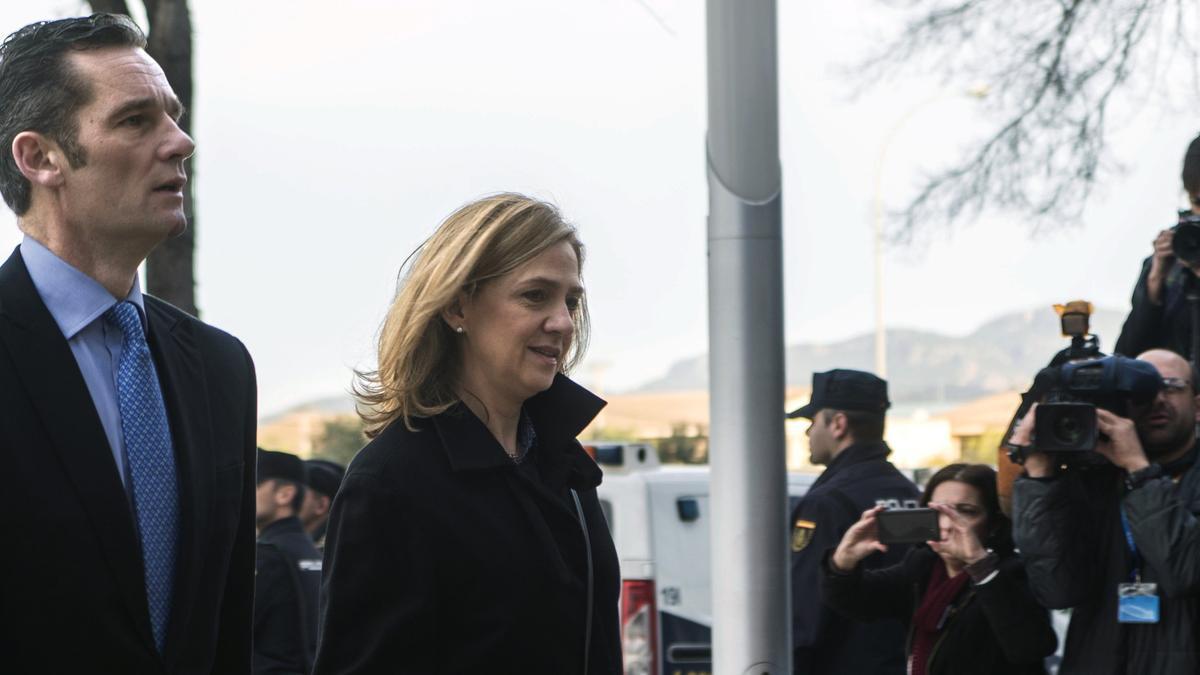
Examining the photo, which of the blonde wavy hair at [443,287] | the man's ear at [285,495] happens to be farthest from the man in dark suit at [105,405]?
the man's ear at [285,495]

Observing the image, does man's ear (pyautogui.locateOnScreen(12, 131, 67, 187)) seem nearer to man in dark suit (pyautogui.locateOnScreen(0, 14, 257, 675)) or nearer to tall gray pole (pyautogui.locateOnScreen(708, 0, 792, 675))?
man in dark suit (pyautogui.locateOnScreen(0, 14, 257, 675))

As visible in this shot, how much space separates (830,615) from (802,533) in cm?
30

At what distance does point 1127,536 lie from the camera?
14.7ft

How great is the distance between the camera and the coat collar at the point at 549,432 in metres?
2.85

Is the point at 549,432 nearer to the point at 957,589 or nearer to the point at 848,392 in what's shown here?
the point at 957,589

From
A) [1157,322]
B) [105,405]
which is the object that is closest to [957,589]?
[1157,322]

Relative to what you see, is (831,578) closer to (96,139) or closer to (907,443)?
(96,139)

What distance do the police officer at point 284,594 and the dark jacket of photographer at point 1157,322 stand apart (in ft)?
9.39

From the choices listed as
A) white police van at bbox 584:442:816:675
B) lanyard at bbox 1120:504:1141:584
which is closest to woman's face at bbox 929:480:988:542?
lanyard at bbox 1120:504:1141:584

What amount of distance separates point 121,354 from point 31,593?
40cm

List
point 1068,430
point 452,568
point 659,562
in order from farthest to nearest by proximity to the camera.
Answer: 1. point 659,562
2. point 1068,430
3. point 452,568

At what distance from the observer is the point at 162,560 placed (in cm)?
238

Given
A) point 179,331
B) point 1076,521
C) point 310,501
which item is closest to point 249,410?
point 179,331

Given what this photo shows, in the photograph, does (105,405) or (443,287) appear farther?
(443,287)
